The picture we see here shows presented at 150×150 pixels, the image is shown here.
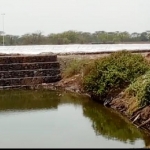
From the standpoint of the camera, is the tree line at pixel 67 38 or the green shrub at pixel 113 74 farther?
the tree line at pixel 67 38

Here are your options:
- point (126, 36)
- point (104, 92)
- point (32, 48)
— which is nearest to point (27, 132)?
point (104, 92)

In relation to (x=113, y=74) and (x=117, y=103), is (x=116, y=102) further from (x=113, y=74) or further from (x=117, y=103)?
(x=113, y=74)

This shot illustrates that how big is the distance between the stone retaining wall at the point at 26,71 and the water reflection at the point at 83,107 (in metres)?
1.51

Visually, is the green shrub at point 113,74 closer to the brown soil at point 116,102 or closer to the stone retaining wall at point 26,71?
the brown soil at point 116,102

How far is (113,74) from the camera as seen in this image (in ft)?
49.6

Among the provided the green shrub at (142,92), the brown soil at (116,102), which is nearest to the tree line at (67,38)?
the brown soil at (116,102)

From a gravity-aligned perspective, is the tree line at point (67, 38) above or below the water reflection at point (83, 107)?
above

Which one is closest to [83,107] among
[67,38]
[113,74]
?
[113,74]

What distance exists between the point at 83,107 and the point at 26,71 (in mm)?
6880

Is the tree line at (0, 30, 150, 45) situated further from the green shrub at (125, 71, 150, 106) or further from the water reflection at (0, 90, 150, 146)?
the green shrub at (125, 71, 150, 106)

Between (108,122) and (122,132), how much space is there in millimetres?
1280

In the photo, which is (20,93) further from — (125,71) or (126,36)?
(126,36)

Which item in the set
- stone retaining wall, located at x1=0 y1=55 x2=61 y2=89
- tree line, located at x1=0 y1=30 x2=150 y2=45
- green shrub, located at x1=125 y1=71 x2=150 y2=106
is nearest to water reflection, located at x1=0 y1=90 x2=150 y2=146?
green shrub, located at x1=125 y1=71 x2=150 y2=106

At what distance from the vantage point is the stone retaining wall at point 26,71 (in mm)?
20711
